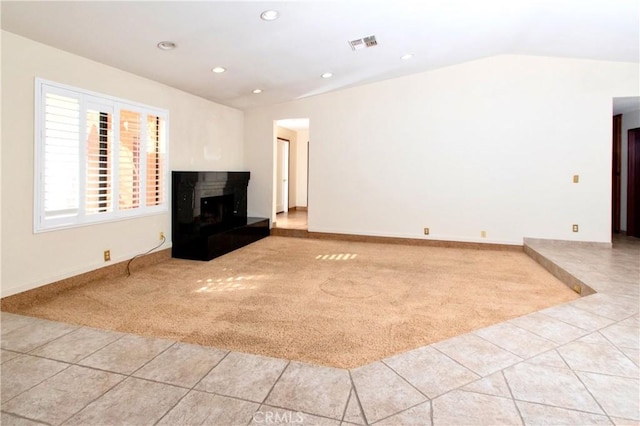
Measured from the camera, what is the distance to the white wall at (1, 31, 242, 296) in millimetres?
2990

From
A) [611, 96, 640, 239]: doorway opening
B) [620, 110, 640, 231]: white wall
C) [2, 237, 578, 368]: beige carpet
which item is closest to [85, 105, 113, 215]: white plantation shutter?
[2, 237, 578, 368]: beige carpet

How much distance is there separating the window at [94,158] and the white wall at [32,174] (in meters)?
0.09

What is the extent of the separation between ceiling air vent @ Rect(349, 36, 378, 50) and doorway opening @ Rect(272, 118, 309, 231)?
13.7 ft

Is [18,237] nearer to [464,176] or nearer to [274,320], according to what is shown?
[274,320]

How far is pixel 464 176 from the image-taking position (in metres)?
5.83

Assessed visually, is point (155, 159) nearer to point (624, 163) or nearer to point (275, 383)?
point (275, 383)

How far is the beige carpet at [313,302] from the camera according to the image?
8.43 ft

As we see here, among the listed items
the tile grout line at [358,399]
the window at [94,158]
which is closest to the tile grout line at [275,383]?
the tile grout line at [358,399]

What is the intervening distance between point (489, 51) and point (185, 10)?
4.40 meters

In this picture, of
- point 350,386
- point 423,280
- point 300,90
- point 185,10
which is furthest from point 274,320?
point 300,90

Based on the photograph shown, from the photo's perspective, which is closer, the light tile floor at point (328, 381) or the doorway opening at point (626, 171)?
the light tile floor at point (328, 381)

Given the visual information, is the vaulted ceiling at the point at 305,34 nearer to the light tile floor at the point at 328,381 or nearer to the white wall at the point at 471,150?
the white wall at the point at 471,150

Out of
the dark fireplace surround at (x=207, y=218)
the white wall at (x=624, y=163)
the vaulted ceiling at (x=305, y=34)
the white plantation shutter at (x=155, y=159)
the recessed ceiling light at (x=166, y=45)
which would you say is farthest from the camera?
the white wall at (x=624, y=163)

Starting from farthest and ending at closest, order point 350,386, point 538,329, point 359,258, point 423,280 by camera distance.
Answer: point 359,258 → point 423,280 → point 538,329 → point 350,386
